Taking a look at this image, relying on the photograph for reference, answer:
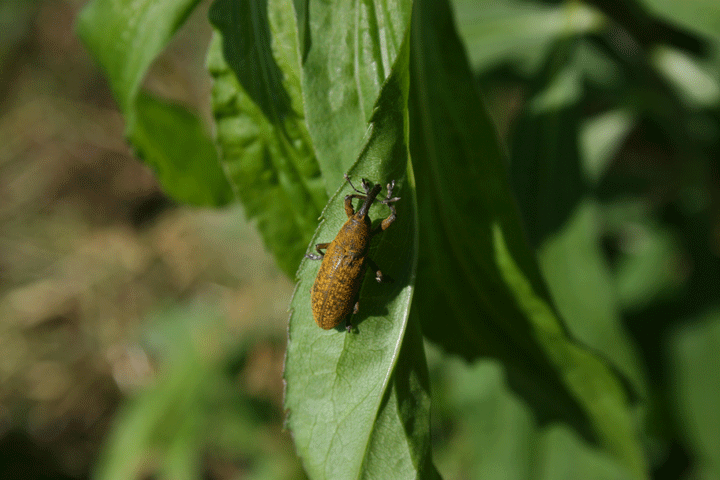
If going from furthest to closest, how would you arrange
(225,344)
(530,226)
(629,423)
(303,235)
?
1. (225,344)
2. (530,226)
3. (629,423)
4. (303,235)

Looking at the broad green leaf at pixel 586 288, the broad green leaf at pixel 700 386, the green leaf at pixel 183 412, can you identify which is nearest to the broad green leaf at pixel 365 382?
the broad green leaf at pixel 586 288

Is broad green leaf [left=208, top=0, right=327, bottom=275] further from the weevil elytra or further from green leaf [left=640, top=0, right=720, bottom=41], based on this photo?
green leaf [left=640, top=0, right=720, bottom=41]

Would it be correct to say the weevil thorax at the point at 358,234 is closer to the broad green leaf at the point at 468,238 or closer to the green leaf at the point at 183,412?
the broad green leaf at the point at 468,238

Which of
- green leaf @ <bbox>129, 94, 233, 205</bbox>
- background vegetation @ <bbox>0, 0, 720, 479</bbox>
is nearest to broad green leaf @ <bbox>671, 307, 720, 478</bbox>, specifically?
background vegetation @ <bbox>0, 0, 720, 479</bbox>

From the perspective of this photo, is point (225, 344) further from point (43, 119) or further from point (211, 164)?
point (43, 119)

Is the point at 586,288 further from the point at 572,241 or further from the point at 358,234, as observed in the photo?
the point at 358,234

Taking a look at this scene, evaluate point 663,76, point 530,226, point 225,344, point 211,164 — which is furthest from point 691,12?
point 225,344
